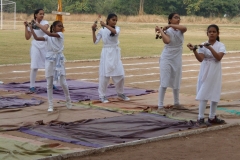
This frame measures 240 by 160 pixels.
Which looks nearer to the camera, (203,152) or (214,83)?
(203,152)

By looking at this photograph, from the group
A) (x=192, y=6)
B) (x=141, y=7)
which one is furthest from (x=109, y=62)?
(x=141, y=7)

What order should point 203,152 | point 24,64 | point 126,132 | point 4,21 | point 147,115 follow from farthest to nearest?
point 4,21
point 24,64
point 147,115
point 126,132
point 203,152

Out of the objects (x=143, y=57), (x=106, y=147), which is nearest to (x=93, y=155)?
(x=106, y=147)

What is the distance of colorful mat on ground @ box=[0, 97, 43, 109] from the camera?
10.7 metres

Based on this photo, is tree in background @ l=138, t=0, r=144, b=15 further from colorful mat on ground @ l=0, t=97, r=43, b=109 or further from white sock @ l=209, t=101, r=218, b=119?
white sock @ l=209, t=101, r=218, b=119

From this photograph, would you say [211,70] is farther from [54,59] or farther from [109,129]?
[54,59]

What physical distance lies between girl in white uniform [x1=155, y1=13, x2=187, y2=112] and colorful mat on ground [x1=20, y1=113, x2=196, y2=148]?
98cm

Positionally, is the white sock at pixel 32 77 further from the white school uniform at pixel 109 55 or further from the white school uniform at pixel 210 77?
the white school uniform at pixel 210 77

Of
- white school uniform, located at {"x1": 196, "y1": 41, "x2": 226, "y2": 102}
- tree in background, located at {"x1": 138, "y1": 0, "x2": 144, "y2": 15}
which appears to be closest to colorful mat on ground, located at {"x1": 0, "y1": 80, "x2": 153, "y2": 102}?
white school uniform, located at {"x1": 196, "y1": 41, "x2": 226, "y2": 102}

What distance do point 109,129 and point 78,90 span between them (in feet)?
14.1

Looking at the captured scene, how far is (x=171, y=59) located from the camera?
10.6 meters

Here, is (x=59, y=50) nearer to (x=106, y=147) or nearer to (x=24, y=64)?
(x=106, y=147)

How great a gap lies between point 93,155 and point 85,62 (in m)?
12.3

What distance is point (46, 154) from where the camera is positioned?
22.9 feet
